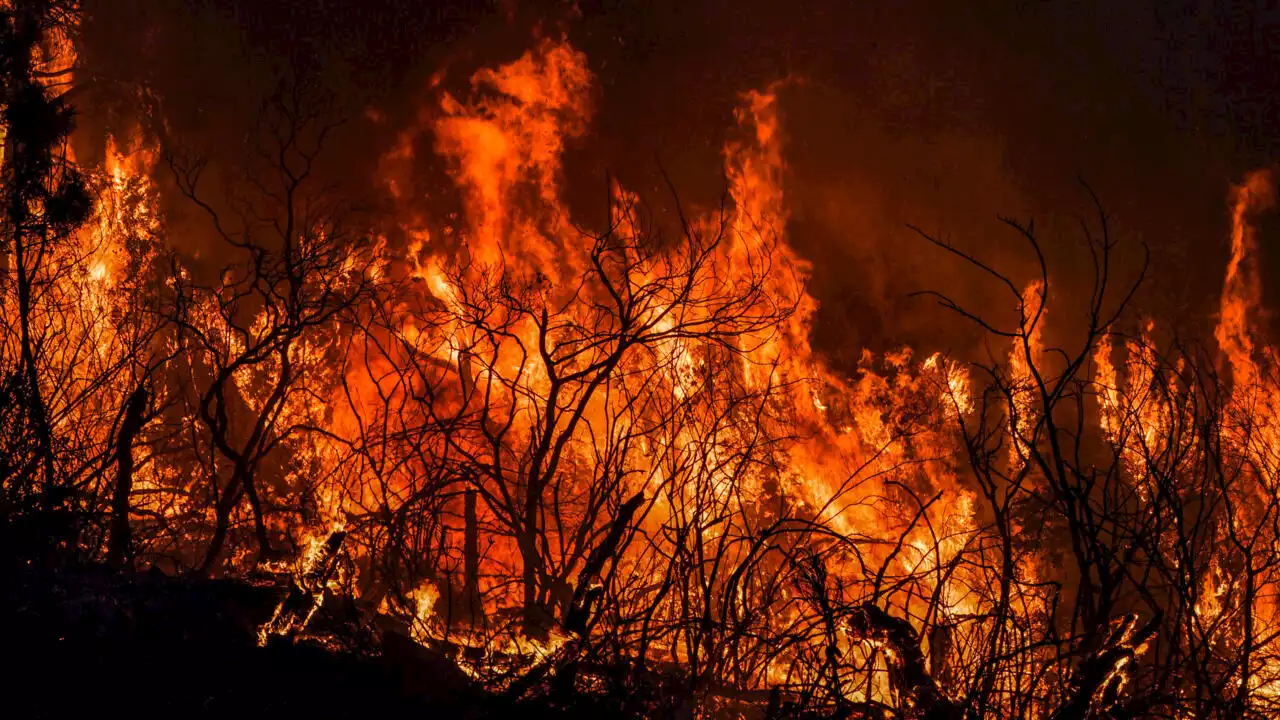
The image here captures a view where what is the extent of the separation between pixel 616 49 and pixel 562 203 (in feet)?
9.20

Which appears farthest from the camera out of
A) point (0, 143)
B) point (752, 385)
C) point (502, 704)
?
point (752, 385)

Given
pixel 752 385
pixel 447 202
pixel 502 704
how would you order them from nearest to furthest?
pixel 502 704 < pixel 752 385 < pixel 447 202

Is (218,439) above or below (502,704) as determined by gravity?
above

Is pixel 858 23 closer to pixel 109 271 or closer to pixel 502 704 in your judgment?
pixel 109 271

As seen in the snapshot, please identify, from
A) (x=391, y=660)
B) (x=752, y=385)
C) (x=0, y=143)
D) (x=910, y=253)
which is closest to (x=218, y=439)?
(x=0, y=143)

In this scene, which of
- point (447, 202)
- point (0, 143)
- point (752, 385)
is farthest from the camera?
point (447, 202)

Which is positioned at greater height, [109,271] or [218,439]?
[109,271]

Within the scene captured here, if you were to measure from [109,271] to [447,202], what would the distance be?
6105 mm

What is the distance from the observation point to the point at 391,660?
13.3 ft

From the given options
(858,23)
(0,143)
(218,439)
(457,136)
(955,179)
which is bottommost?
(218,439)

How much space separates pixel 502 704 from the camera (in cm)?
388

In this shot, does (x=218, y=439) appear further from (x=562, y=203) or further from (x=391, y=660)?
(x=562, y=203)

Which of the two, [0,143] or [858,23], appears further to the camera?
[858,23]

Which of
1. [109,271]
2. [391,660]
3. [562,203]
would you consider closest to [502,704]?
[391,660]
